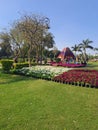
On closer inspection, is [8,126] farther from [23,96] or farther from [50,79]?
[50,79]

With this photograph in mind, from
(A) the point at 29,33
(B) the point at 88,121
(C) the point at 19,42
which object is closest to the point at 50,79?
(B) the point at 88,121

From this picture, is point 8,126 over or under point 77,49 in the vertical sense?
under

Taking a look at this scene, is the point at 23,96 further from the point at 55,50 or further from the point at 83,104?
the point at 55,50

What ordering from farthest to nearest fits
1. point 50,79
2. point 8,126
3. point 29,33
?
point 29,33 → point 50,79 → point 8,126

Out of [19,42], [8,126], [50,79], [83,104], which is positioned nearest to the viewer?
[8,126]

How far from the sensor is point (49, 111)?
616cm

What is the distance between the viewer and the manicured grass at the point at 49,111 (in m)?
5.10

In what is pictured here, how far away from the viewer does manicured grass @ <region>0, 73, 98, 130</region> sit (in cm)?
510

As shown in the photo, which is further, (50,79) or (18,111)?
(50,79)

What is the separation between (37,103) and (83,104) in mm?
1695

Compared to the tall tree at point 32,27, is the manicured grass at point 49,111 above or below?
Answer: below

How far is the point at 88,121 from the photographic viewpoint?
5.34 m

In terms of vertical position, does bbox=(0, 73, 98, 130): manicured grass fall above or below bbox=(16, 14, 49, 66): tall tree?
below

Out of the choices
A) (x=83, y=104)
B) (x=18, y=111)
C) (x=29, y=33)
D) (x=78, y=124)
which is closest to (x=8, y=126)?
(x=18, y=111)
